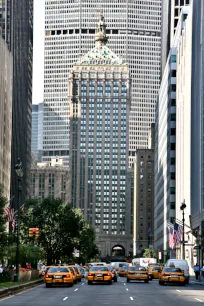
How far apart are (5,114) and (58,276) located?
318 ft

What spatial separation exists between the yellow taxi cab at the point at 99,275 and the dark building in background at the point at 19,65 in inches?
4290

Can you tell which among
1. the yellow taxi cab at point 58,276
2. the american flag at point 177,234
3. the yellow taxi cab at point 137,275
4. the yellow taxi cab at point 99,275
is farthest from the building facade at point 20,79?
the yellow taxi cab at point 58,276

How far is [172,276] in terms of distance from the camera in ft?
191

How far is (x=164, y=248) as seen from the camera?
156 m

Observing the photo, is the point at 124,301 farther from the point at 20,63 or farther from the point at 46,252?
the point at 20,63

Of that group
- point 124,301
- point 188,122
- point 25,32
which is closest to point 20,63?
point 25,32

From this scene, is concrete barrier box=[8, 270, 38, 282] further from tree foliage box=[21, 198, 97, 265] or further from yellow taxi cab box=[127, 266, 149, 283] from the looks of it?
tree foliage box=[21, 198, 97, 265]

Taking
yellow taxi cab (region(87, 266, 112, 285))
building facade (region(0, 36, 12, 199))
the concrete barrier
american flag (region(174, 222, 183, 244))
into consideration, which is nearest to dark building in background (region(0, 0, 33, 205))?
building facade (region(0, 36, 12, 199))

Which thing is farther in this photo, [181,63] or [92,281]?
[181,63]

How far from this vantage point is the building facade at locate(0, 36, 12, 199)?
142125 mm

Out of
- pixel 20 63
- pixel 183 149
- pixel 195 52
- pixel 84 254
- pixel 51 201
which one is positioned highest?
pixel 20 63

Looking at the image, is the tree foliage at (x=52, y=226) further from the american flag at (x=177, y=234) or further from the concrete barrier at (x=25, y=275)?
the concrete barrier at (x=25, y=275)

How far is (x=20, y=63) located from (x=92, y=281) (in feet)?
414

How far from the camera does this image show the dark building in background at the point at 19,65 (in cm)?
16281
